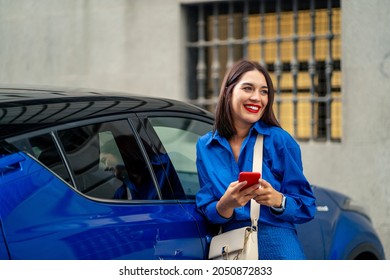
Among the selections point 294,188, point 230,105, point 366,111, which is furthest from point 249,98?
point 366,111

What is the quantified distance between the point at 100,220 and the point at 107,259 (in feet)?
0.47

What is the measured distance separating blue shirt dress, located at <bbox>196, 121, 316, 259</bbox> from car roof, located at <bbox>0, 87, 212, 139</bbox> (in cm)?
42

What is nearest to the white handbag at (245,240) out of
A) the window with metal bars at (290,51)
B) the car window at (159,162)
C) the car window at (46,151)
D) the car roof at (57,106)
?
the car window at (159,162)

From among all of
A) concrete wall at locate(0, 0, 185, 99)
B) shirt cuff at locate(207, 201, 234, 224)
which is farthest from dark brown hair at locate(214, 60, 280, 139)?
concrete wall at locate(0, 0, 185, 99)

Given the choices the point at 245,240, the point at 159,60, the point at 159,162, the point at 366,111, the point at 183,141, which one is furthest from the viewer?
the point at 159,60

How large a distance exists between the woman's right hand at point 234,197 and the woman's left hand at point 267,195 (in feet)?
0.07

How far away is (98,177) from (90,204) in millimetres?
216

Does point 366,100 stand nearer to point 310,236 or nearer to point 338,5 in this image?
point 338,5

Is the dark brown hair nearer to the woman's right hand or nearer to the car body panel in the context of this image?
the woman's right hand

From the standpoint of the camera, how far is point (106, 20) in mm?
8266

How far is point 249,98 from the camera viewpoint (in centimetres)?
320

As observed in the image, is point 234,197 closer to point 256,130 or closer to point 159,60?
point 256,130

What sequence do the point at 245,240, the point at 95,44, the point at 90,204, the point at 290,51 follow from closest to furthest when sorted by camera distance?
the point at 90,204 → the point at 245,240 → the point at 290,51 → the point at 95,44

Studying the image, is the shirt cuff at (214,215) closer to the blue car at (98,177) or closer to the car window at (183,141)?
the blue car at (98,177)
